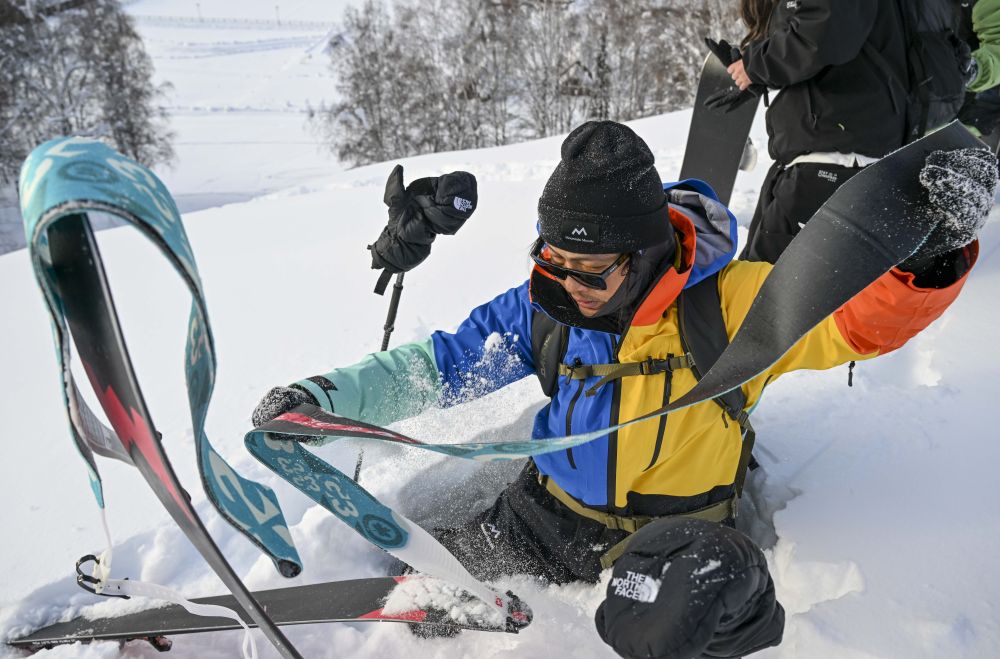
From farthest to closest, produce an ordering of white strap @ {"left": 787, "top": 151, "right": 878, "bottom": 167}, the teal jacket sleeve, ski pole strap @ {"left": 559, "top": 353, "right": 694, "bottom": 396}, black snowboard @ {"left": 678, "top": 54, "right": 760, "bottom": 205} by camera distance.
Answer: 1. black snowboard @ {"left": 678, "top": 54, "right": 760, "bottom": 205}
2. white strap @ {"left": 787, "top": 151, "right": 878, "bottom": 167}
3. the teal jacket sleeve
4. ski pole strap @ {"left": 559, "top": 353, "right": 694, "bottom": 396}

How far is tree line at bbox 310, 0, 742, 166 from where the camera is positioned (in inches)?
854

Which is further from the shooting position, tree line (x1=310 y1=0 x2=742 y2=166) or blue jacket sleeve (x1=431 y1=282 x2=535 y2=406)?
tree line (x1=310 y1=0 x2=742 y2=166)

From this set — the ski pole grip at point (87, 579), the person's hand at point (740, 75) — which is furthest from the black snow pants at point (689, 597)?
the person's hand at point (740, 75)

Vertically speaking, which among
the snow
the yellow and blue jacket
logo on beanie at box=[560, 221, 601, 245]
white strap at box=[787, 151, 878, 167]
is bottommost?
the snow

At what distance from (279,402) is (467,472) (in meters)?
0.97

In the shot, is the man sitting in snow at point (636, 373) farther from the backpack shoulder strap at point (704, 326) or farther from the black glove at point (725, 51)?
the black glove at point (725, 51)

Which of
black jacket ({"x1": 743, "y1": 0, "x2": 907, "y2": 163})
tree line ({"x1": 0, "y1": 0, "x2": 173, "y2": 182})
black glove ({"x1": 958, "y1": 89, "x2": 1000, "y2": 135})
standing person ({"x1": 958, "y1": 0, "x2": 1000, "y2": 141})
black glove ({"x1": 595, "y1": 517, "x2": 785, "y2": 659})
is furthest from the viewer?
tree line ({"x1": 0, "y1": 0, "x2": 173, "y2": 182})

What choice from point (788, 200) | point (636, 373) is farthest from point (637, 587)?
point (788, 200)

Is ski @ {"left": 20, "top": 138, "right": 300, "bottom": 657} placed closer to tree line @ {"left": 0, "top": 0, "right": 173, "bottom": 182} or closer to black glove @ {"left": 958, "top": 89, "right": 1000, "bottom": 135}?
black glove @ {"left": 958, "top": 89, "right": 1000, "bottom": 135}

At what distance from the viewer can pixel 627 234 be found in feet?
4.58

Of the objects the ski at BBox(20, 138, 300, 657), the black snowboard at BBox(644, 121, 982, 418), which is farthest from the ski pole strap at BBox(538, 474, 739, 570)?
the ski at BBox(20, 138, 300, 657)

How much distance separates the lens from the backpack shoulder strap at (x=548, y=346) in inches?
66.1

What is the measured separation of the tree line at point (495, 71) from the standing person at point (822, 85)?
65.7ft

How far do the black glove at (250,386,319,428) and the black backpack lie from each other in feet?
6.51
